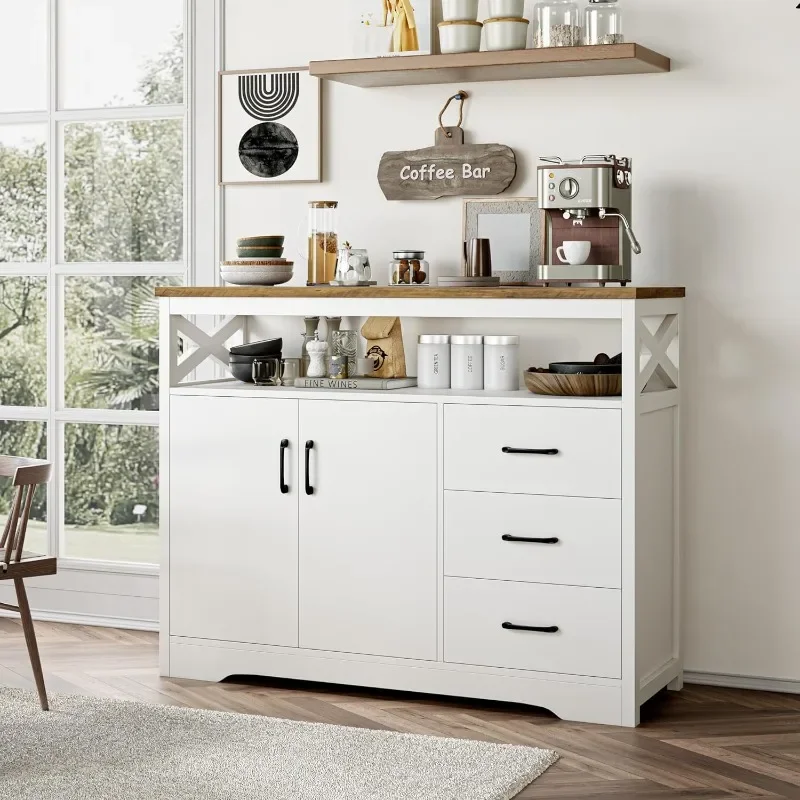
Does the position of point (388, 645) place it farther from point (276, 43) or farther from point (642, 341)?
point (276, 43)

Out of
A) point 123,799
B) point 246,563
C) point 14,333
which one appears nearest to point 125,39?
point 14,333

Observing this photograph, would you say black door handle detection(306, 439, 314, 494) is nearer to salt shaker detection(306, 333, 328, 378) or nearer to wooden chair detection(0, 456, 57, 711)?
salt shaker detection(306, 333, 328, 378)

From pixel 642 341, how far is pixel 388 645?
1101 mm

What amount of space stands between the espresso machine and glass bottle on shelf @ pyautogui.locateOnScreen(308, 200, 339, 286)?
695mm

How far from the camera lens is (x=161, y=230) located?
4410 millimetres

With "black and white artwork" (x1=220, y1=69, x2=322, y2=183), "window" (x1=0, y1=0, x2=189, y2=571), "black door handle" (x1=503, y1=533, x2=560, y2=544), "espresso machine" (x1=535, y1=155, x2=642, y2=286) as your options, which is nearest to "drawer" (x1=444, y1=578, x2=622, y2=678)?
"black door handle" (x1=503, y1=533, x2=560, y2=544)

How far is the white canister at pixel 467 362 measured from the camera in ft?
12.2

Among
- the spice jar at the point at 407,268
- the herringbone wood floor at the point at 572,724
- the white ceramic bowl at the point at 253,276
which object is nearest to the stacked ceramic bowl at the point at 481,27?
the spice jar at the point at 407,268

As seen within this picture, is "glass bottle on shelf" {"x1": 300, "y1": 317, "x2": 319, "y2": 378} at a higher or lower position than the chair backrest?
higher

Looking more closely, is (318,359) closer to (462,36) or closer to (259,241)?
(259,241)

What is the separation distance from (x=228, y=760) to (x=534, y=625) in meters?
0.90

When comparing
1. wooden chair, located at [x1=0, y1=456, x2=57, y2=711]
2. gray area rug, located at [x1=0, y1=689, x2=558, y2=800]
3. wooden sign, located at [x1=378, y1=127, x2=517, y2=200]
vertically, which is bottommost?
gray area rug, located at [x1=0, y1=689, x2=558, y2=800]

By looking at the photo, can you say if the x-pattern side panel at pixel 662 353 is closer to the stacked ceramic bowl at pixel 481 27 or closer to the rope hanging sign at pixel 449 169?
the rope hanging sign at pixel 449 169

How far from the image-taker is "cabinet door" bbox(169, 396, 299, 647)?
375cm
